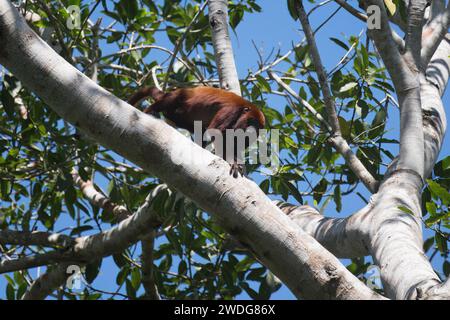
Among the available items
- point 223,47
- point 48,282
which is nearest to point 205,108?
point 223,47

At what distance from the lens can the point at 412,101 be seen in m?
4.12

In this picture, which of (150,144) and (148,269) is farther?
(148,269)

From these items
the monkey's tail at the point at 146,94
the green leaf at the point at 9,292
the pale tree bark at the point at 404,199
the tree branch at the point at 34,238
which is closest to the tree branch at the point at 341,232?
the pale tree bark at the point at 404,199

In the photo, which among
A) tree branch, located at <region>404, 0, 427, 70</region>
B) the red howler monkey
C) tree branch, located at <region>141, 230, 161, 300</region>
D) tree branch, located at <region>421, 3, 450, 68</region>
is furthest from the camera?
tree branch, located at <region>141, 230, 161, 300</region>

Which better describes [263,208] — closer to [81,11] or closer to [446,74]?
[446,74]

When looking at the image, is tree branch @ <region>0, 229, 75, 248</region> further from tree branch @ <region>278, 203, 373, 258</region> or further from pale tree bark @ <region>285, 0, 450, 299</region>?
tree branch @ <region>278, 203, 373, 258</region>

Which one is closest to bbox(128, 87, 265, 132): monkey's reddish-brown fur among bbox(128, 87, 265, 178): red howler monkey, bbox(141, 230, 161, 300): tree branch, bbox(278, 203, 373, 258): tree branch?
bbox(128, 87, 265, 178): red howler monkey

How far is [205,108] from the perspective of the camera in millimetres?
5492

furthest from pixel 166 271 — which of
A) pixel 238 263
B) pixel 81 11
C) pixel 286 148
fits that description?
pixel 81 11

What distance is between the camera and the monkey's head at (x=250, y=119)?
5473 millimetres

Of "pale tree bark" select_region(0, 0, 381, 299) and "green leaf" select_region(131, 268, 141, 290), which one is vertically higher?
"green leaf" select_region(131, 268, 141, 290)

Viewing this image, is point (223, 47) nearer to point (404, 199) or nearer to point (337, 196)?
point (404, 199)

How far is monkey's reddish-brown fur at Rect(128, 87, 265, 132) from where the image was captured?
17.7ft
